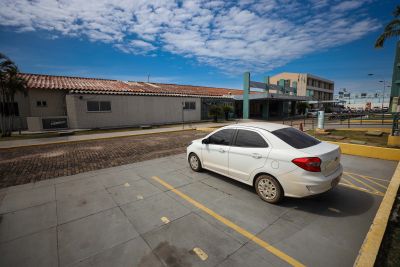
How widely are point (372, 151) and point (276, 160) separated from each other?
623cm

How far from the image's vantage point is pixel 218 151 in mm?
5324

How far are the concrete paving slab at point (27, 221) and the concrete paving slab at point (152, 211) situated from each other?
4.59 feet

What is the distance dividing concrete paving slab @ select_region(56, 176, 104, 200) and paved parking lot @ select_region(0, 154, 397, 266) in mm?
27

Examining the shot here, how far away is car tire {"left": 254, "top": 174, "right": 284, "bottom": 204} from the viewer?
13.2ft

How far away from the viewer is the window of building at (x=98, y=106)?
17580mm

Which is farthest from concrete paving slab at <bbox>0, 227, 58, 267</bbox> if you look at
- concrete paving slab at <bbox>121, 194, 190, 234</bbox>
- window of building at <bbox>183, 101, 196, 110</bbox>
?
window of building at <bbox>183, 101, 196, 110</bbox>

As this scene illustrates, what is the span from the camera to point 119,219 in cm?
378

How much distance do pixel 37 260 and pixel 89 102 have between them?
679 inches

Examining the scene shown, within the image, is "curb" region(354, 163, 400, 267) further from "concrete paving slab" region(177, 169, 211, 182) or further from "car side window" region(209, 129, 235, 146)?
"concrete paving slab" region(177, 169, 211, 182)

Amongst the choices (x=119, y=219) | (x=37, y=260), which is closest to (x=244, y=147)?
(x=119, y=219)

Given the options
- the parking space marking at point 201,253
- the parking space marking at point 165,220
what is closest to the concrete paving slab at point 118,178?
the parking space marking at point 165,220

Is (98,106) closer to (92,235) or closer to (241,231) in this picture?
(92,235)

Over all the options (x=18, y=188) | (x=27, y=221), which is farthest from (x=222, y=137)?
(x=18, y=188)

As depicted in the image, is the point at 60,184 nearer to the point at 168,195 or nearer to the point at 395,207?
the point at 168,195
